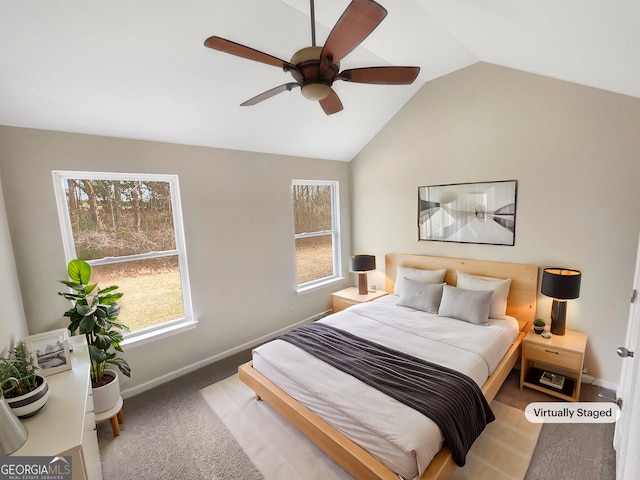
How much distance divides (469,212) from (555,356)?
1601 millimetres

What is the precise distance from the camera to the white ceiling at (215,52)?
1.54m

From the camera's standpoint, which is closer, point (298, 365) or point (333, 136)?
point (298, 365)

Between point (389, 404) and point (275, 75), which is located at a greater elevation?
point (275, 75)

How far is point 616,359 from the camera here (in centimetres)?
253

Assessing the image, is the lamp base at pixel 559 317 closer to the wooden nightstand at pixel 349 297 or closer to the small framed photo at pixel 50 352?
the wooden nightstand at pixel 349 297

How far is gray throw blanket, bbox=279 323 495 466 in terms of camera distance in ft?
5.59

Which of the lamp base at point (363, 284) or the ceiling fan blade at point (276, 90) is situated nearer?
the ceiling fan blade at point (276, 90)

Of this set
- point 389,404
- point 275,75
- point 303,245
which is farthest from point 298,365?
point 275,75

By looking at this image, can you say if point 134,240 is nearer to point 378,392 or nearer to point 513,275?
point 378,392

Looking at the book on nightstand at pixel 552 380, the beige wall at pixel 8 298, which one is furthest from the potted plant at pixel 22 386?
the book on nightstand at pixel 552 380

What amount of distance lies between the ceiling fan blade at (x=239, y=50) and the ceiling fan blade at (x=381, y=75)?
1.09ft

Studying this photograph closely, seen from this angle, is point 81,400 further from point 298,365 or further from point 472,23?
point 472,23

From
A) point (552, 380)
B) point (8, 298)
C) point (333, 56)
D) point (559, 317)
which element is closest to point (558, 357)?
point (552, 380)

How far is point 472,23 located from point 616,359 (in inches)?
121
